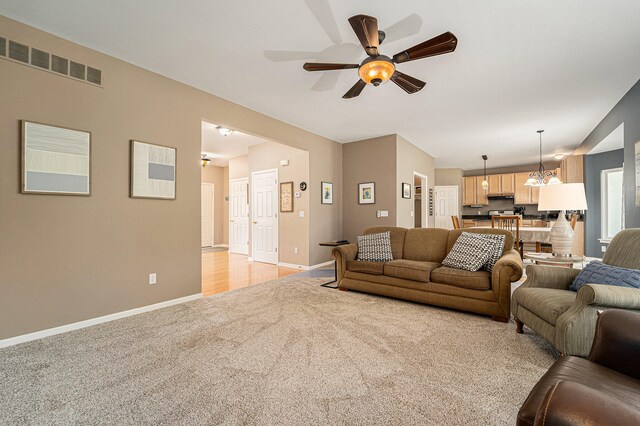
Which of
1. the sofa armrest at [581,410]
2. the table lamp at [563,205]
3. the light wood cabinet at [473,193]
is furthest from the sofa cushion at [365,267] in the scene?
the light wood cabinet at [473,193]

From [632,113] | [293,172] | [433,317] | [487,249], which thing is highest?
[632,113]

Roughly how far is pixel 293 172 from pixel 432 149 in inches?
147

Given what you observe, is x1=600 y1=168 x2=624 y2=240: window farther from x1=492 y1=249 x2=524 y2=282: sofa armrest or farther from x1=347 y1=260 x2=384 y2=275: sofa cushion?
x1=347 y1=260 x2=384 y2=275: sofa cushion

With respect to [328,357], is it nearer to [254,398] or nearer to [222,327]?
[254,398]

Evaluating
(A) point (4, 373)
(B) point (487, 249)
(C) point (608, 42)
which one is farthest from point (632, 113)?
(A) point (4, 373)

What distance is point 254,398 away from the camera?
164cm

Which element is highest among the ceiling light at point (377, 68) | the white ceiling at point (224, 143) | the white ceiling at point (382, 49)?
the white ceiling at point (224, 143)

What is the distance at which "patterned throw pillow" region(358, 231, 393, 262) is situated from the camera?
3.83 meters

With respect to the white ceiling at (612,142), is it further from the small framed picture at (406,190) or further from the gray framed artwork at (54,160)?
the gray framed artwork at (54,160)

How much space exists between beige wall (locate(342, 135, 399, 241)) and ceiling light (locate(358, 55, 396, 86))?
10.9 ft

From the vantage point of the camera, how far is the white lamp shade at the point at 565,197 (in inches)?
124

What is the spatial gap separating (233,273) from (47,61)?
12.3 feet

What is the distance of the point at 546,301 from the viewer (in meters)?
2.15

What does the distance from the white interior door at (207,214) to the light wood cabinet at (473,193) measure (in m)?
8.59
